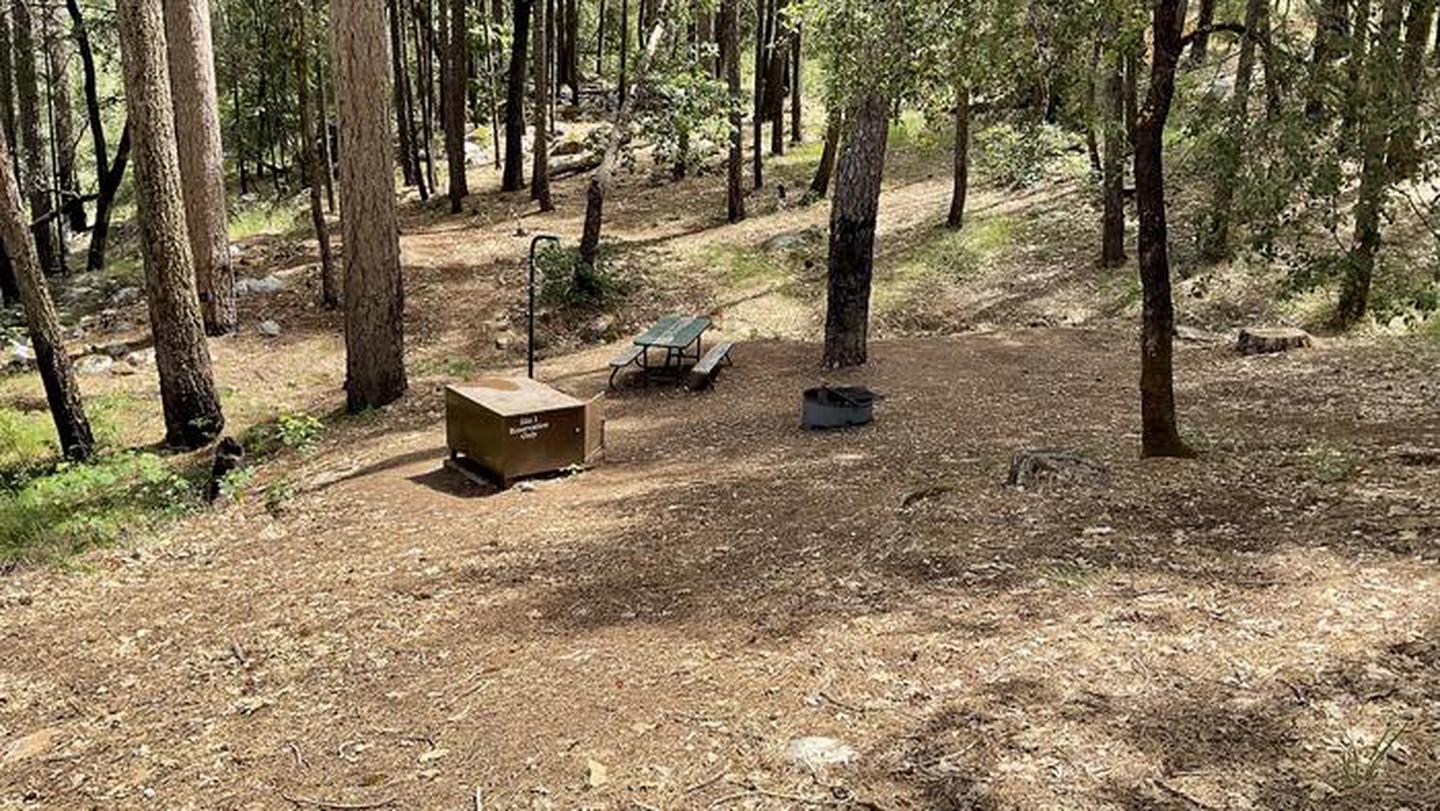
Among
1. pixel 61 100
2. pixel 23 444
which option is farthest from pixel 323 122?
pixel 23 444

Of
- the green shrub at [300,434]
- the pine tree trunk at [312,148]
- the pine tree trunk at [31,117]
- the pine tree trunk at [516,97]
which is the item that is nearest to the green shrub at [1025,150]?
the green shrub at [300,434]

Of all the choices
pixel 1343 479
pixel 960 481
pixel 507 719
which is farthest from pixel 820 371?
pixel 507 719

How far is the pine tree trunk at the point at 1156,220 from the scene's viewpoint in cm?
611

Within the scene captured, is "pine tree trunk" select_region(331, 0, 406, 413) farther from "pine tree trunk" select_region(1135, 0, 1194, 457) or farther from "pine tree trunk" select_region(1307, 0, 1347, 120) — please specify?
"pine tree trunk" select_region(1307, 0, 1347, 120)

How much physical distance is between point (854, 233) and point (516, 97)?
13.0m

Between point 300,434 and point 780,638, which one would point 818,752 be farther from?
point 300,434

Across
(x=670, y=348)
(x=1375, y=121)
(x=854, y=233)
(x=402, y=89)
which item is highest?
→ (x=402, y=89)

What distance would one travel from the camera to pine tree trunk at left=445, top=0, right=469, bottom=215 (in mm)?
20156

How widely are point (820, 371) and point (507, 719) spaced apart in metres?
8.54

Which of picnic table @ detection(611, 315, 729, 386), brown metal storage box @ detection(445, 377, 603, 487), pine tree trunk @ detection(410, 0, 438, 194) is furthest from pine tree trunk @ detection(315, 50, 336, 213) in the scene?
brown metal storage box @ detection(445, 377, 603, 487)

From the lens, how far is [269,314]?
15125mm

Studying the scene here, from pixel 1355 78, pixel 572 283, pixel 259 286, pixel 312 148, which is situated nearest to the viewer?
pixel 1355 78

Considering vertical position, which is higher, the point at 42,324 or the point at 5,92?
the point at 5,92

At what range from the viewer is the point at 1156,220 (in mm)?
6477
